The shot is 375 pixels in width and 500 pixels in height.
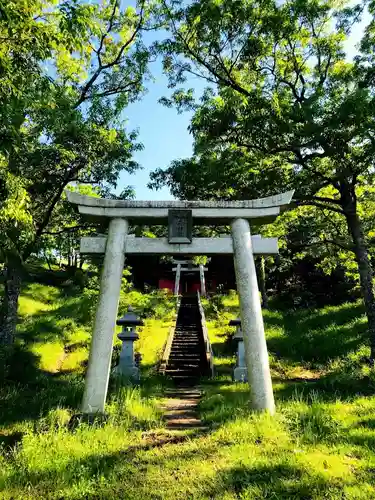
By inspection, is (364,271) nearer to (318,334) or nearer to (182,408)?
(318,334)

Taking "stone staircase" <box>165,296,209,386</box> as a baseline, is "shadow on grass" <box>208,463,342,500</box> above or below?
below

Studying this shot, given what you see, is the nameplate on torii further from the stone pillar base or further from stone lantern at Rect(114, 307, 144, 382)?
the stone pillar base

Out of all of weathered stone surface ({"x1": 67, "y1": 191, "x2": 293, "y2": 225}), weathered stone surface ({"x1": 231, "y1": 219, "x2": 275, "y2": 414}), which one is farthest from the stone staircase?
weathered stone surface ({"x1": 67, "y1": 191, "x2": 293, "y2": 225})

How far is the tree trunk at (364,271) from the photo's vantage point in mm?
10884

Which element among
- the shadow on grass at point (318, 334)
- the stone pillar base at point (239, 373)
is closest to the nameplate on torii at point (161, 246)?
the stone pillar base at point (239, 373)

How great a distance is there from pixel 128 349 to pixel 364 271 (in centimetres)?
746

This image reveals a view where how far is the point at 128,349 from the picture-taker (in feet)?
38.3

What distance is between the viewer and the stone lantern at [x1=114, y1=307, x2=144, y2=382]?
36.1 ft

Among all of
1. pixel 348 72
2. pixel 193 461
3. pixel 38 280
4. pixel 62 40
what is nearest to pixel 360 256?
pixel 348 72

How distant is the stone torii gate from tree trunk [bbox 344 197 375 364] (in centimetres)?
490

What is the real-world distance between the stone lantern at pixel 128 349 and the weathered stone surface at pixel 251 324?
4947 mm

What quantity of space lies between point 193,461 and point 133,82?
12.0 meters

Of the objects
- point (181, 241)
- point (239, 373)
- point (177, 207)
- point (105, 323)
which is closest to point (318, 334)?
point (239, 373)

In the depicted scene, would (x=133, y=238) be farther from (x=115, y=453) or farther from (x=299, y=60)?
(x=299, y=60)
